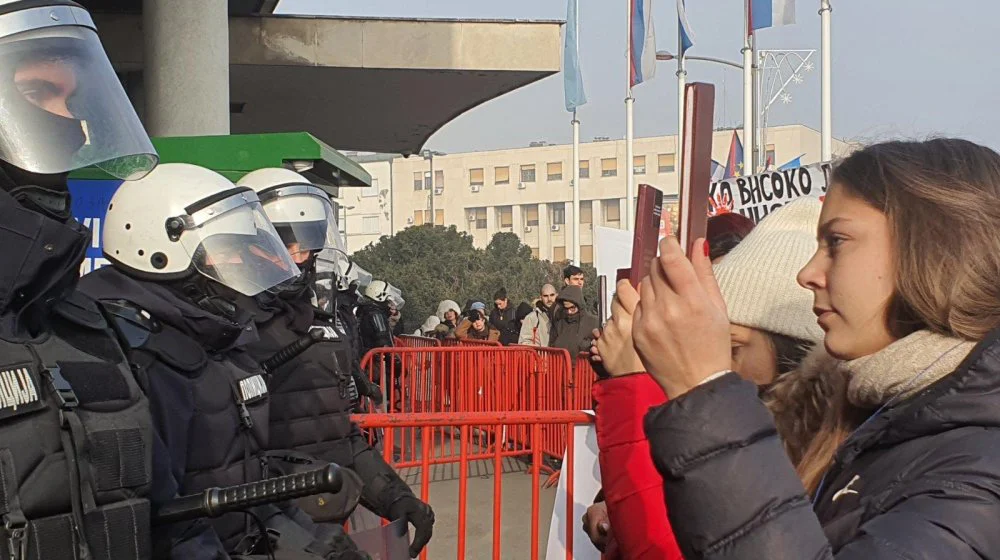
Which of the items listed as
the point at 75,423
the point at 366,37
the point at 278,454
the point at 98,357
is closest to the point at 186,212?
the point at 278,454

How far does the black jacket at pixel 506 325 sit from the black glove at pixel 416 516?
11.0m

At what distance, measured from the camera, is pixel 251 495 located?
2.04 m

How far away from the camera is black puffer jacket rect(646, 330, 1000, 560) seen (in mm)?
1194

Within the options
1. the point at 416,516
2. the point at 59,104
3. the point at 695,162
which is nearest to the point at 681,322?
the point at 695,162

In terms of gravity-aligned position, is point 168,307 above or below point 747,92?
below

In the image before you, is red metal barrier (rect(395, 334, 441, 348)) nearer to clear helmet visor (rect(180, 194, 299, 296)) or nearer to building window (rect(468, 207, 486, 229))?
clear helmet visor (rect(180, 194, 299, 296))

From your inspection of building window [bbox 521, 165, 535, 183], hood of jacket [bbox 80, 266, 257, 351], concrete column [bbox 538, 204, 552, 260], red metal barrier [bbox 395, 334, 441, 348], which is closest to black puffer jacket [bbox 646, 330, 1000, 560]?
hood of jacket [bbox 80, 266, 257, 351]

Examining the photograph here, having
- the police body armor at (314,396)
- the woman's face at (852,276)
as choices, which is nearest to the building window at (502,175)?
the police body armor at (314,396)

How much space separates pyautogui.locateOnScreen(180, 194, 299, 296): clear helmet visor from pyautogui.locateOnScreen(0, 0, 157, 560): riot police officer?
1.02m

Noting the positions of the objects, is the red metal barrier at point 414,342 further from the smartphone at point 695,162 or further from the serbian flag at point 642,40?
the smartphone at point 695,162

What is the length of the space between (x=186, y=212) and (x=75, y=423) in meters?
1.62

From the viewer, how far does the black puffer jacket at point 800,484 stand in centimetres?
119

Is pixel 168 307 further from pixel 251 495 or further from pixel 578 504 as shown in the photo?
pixel 578 504

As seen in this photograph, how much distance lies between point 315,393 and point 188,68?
6.07 meters
